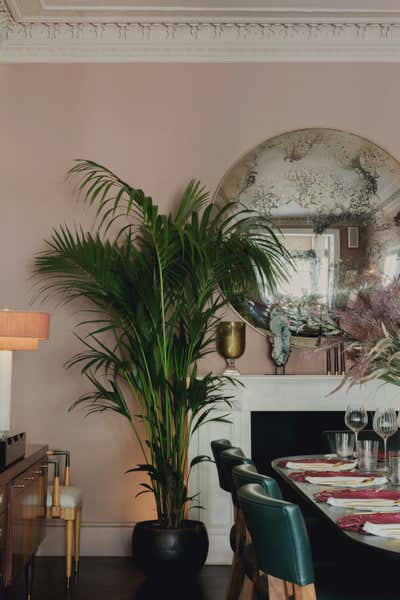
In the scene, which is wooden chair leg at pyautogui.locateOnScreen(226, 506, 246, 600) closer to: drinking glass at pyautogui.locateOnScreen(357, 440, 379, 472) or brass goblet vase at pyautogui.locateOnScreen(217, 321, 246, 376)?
drinking glass at pyautogui.locateOnScreen(357, 440, 379, 472)

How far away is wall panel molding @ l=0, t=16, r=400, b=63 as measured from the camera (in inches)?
206

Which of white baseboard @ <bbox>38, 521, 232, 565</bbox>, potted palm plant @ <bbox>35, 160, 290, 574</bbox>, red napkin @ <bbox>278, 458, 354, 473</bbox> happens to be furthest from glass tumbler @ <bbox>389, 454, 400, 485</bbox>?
white baseboard @ <bbox>38, 521, 232, 565</bbox>

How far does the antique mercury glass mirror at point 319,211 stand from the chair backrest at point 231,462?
198 centimetres

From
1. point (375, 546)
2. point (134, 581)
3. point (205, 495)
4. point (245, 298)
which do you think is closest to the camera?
point (375, 546)

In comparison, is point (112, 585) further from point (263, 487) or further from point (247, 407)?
point (263, 487)

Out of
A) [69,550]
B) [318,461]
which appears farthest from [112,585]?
[318,461]

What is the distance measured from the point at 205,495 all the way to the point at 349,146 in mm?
2570

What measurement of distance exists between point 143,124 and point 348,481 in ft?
10.5

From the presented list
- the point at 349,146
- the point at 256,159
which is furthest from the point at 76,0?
the point at 349,146

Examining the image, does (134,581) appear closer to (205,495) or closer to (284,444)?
(205,495)

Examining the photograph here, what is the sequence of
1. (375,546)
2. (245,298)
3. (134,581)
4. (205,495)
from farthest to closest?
(245,298), (205,495), (134,581), (375,546)

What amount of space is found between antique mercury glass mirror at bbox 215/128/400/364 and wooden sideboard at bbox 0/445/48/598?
1845 millimetres

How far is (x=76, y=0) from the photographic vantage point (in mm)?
4941

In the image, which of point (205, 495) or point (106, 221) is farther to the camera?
point (106, 221)
